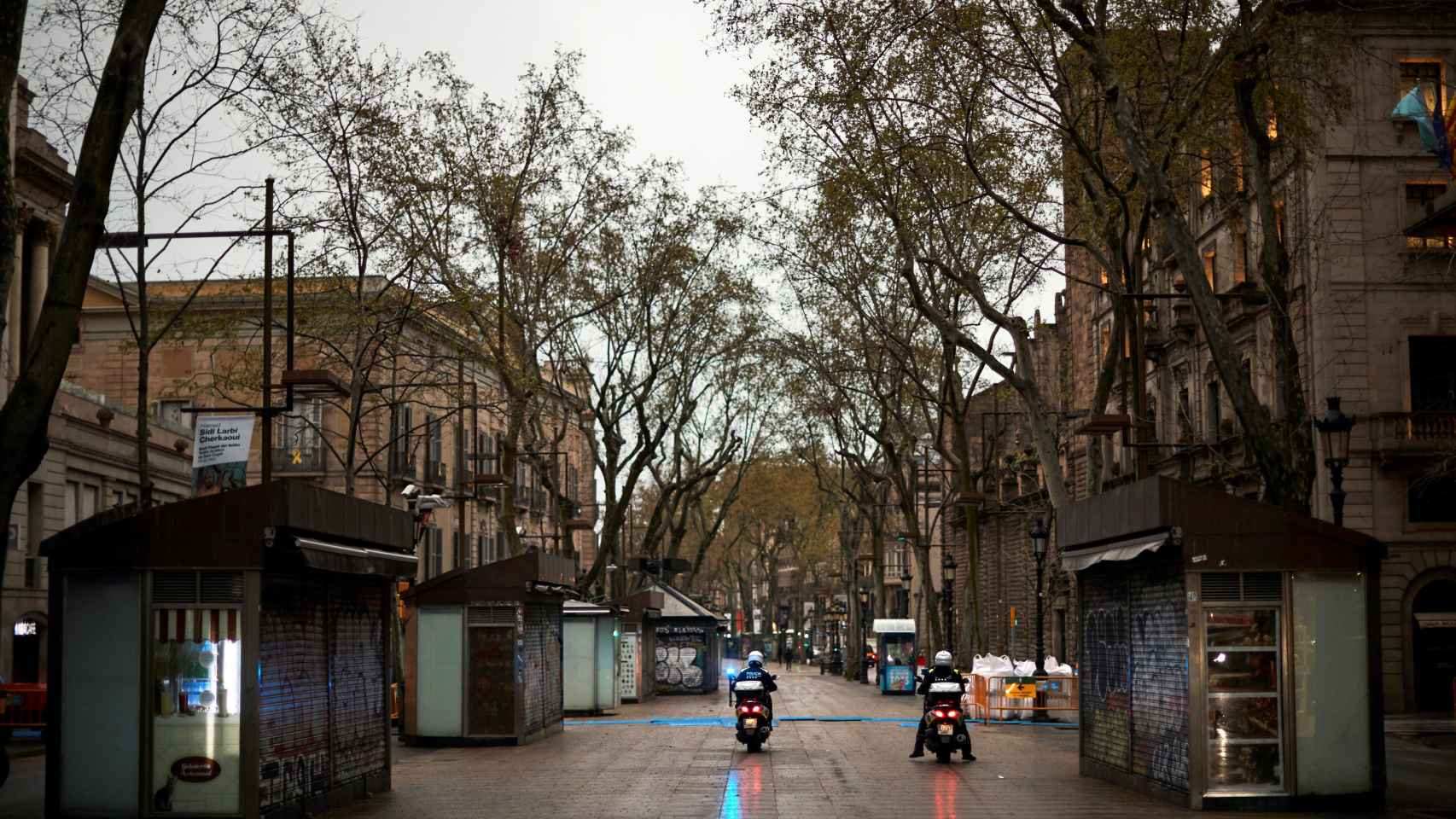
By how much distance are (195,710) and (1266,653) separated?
10408 mm

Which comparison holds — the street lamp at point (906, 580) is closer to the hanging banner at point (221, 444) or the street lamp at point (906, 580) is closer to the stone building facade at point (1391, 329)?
the stone building facade at point (1391, 329)

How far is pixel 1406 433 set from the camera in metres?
40.0

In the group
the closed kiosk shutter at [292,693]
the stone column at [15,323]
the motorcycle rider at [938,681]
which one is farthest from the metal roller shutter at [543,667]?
the stone column at [15,323]

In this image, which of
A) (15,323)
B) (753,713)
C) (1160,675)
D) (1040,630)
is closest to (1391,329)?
(1040,630)

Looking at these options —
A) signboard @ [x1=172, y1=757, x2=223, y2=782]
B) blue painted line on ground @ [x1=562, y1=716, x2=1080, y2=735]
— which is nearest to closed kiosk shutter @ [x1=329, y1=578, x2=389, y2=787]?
signboard @ [x1=172, y1=757, x2=223, y2=782]

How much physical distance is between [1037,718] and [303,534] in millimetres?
24359

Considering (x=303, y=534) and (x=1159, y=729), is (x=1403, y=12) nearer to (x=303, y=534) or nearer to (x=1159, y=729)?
(x=1159, y=729)

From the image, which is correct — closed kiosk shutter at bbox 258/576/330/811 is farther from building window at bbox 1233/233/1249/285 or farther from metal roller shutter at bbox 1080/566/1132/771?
building window at bbox 1233/233/1249/285

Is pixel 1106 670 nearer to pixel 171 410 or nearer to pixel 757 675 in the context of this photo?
pixel 757 675

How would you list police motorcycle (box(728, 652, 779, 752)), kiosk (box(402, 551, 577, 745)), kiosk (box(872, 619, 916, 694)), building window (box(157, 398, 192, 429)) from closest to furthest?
police motorcycle (box(728, 652, 779, 752)), kiosk (box(402, 551, 577, 745)), kiosk (box(872, 619, 916, 694)), building window (box(157, 398, 192, 429))

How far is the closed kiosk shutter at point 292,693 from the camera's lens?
A: 15.8m

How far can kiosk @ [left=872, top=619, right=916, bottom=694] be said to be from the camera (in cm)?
5388

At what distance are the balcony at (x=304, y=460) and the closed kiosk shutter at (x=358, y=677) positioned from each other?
40.2 m

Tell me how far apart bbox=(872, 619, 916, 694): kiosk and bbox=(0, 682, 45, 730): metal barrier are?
29.4m
